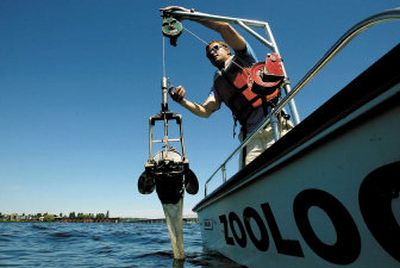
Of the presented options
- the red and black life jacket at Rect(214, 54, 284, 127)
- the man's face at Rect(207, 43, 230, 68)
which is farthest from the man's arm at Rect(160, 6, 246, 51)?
the man's face at Rect(207, 43, 230, 68)

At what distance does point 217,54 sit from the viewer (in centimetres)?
514

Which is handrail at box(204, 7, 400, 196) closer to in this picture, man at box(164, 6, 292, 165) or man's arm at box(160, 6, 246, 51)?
man at box(164, 6, 292, 165)

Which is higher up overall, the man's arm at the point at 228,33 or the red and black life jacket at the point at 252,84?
the man's arm at the point at 228,33

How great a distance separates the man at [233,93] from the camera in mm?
4473

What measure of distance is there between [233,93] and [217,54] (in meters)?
0.74

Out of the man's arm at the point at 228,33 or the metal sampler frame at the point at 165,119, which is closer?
the man's arm at the point at 228,33

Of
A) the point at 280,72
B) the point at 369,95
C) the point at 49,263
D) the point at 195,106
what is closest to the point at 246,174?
the point at 280,72

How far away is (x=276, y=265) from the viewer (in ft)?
9.77

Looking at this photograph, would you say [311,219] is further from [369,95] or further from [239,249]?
[239,249]

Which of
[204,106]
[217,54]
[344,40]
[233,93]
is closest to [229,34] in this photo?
[217,54]

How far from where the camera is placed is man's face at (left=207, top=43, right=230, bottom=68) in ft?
16.8

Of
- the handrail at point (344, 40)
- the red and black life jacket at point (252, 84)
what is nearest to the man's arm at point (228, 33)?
the red and black life jacket at point (252, 84)

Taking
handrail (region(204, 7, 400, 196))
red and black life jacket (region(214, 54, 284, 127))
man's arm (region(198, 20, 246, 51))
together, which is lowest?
handrail (region(204, 7, 400, 196))

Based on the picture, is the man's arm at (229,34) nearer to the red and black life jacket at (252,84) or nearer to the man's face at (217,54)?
the red and black life jacket at (252,84)
